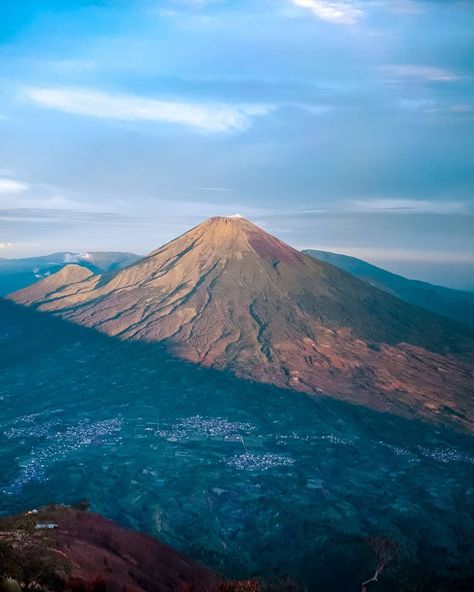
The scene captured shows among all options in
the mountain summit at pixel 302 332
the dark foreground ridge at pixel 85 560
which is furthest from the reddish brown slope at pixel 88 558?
the mountain summit at pixel 302 332

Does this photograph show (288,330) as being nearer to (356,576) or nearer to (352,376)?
(352,376)

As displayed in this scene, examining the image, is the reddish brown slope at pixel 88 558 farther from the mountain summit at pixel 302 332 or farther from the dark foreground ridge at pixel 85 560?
the mountain summit at pixel 302 332

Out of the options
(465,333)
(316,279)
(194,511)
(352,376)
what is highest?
(316,279)

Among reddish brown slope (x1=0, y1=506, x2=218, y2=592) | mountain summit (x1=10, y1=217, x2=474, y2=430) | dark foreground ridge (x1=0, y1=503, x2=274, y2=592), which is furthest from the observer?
mountain summit (x1=10, y1=217, x2=474, y2=430)

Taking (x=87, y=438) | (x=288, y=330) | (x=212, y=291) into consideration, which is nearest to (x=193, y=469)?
(x=87, y=438)

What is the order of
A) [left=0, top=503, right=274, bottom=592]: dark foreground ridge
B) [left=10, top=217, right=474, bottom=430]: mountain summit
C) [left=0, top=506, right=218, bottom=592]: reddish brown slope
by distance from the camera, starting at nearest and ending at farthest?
1. [left=0, top=503, right=274, bottom=592]: dark foreground ridge
2. [left=0, top=506, right=218, bottom=592]: reddish brown slope
3. [left=10, top=217, right=474, bottom=430]: mountain summit

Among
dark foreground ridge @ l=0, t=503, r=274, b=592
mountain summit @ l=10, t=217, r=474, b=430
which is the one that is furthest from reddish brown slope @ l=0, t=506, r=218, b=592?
mountain summit @ l=10, t=217, r=474, b=430

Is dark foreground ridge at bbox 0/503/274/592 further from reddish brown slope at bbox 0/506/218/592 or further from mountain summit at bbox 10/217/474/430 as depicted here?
mountain summit at bbox 10/217/474/430

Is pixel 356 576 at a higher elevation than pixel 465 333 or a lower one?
lower

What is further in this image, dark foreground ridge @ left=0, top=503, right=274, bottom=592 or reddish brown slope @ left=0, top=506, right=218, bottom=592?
reddish brown slope @ left=0, top=506, right=218, bottom=592
